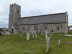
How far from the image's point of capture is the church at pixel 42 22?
30.2 m

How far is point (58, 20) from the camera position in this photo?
31.1 m

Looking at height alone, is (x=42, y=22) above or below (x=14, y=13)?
below

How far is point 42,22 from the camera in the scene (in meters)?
34.4

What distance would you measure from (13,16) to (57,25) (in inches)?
1088

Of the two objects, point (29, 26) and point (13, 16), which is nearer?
point (29, 26)

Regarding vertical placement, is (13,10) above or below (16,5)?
below

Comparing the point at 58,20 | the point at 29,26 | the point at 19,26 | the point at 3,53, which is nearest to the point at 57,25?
the point at 58,20

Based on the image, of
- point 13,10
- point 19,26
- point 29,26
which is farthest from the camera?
point 13,10

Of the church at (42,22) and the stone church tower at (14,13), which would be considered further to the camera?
the stone church tower at (14,13)

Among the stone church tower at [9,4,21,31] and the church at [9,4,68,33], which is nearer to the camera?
the church at [9,4,68,33]

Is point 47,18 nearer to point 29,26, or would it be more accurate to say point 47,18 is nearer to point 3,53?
point 29,26

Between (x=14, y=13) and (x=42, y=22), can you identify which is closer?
(x=42, y=22)

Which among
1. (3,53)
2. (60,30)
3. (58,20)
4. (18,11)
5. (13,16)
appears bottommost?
(3,53)

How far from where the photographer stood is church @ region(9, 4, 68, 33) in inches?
1188
